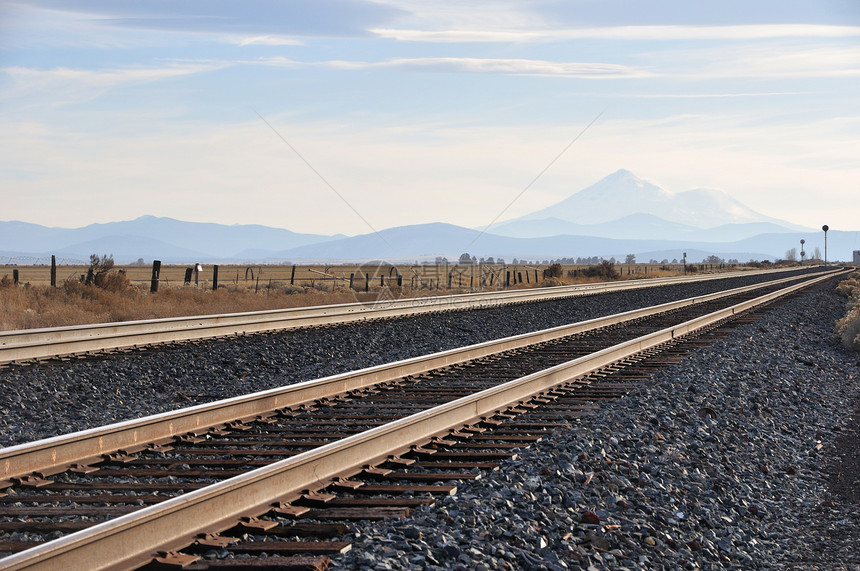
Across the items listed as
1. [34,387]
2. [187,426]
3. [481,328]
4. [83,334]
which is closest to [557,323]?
[481,328]

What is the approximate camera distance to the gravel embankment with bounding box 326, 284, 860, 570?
18.0 ft

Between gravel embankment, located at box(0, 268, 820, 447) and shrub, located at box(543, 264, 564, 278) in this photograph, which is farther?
shrub, located at box(543, 264, 564, 278)

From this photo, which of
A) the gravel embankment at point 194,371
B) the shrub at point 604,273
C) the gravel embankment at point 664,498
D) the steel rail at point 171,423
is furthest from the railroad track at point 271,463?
the shrub at point 604,273

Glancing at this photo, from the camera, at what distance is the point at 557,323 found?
23.2 metres

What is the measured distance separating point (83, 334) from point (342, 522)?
38.7ft

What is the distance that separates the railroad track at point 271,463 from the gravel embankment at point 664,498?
1.26ft

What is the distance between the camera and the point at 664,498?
708cm

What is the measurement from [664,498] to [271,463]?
3.03 metres

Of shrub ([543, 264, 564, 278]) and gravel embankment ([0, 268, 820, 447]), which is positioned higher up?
shrub ([543, 264, 564, 278])

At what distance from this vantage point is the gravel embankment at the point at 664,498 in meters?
5.50

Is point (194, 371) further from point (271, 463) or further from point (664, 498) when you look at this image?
point (664, 498)

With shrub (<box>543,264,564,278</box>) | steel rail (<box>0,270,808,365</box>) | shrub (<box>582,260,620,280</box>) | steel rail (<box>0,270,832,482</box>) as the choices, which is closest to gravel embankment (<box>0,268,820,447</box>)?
steel rail (<box>0,270,808,365</box>)

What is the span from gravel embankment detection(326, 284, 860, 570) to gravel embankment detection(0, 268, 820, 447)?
4817 millimetres

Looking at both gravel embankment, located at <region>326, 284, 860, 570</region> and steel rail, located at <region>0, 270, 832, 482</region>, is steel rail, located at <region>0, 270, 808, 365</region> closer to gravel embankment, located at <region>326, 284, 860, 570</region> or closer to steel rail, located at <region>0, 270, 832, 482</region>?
steel rail, located at <region>0, 270, 832, 482</region>
